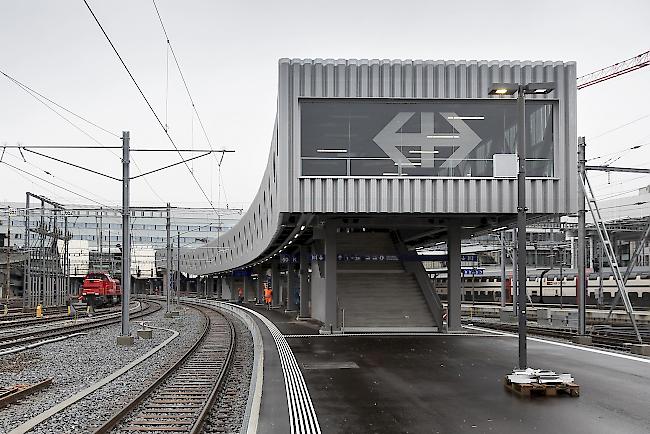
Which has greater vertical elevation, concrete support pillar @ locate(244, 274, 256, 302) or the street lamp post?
the street lamp post

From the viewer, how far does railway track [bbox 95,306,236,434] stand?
11086 mm

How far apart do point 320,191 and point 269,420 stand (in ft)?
49.2

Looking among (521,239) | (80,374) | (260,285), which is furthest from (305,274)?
(260,285)

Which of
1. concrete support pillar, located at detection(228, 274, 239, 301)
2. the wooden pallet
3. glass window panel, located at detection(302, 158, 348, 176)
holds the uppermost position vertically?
glass window panel, located at detection(302, 158, 348, 176)

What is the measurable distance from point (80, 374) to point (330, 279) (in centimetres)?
1357

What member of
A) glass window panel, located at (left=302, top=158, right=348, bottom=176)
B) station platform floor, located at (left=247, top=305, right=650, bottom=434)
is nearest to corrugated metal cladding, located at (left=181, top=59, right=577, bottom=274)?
glass window panel, located at (left=302, top=158, right=348, bottom=176)

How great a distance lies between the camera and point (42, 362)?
20.0 m

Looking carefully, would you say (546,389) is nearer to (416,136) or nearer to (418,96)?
(416,136)

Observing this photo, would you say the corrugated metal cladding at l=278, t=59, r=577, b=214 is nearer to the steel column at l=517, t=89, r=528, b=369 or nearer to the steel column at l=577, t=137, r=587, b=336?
the steel column at l=577, t=137, r=587, b=336

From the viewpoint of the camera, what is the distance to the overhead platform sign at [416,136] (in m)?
25.8

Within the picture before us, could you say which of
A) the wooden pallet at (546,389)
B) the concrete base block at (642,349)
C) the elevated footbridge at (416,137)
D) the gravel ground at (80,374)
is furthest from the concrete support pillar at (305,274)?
the wooden pallet at (546,389)

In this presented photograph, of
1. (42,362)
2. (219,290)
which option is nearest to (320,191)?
(42,362)

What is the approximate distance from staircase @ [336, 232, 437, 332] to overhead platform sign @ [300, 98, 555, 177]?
7.84m

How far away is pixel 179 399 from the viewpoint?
45.2 feet
